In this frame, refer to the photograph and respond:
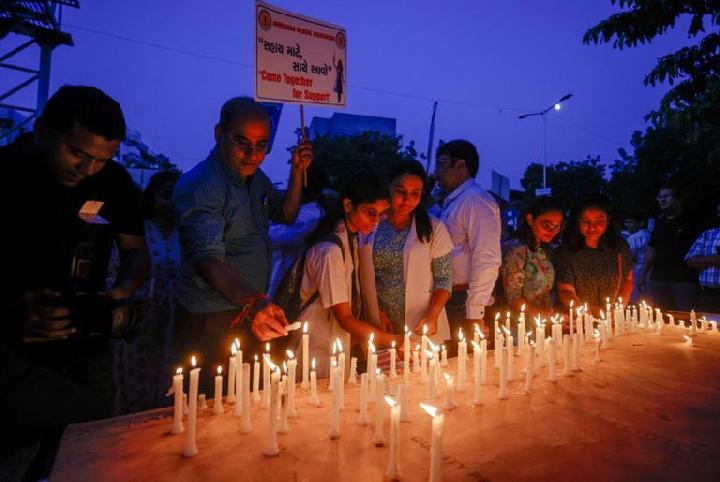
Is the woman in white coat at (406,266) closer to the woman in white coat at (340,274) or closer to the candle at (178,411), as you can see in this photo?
the woman in white coat at (340,274)

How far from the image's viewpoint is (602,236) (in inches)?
194

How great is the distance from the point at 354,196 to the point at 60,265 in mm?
1707

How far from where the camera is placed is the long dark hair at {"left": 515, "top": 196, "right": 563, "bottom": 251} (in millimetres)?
4477

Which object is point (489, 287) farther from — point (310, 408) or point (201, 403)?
point (201, 403)

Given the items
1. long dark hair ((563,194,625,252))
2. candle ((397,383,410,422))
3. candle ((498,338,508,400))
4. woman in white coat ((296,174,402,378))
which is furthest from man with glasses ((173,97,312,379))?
long dark hair ((563,194,625,252))

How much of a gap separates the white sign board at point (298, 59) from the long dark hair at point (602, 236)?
2421 millimetres

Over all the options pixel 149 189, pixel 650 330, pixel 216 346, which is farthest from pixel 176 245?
pixel 650 330

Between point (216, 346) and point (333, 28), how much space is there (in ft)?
7.86

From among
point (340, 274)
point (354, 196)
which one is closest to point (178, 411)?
point (340, 274)

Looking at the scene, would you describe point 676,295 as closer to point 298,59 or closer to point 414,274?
point 414,274

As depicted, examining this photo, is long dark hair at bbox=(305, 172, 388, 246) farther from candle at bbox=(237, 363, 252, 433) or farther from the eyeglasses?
candle at bbox=(237, 363, 252, 433)

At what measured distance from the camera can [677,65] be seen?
34.5 ft

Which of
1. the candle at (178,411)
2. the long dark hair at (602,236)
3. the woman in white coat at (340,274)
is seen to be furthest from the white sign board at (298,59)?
the long dark hair at (602,236)

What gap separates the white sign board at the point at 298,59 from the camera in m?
3.50
